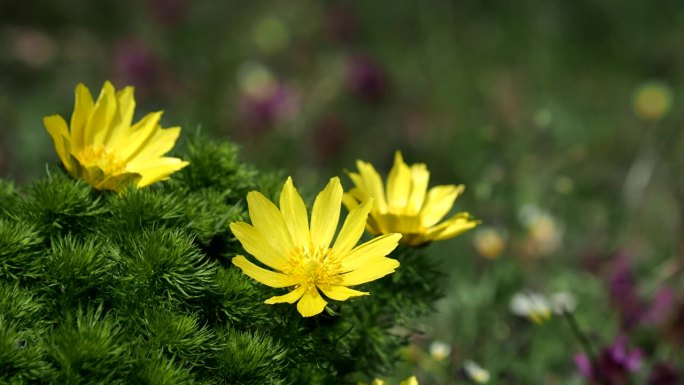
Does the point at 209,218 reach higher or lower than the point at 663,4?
higher

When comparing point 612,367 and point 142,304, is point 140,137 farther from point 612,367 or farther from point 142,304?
point 612,367

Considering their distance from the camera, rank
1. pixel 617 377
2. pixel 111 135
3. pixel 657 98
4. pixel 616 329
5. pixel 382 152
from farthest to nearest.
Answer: pixel 382 152, pixel 657 98, pixel 616 329, pixel 617 377, pixel 111 135

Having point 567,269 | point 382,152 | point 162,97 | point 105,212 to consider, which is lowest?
point 567,269

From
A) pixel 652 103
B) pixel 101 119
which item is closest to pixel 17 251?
pixel 101 119

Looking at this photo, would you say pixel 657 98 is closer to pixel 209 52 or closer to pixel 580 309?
pixel 580 309

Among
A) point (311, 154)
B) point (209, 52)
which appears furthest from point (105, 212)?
point (209, 52)

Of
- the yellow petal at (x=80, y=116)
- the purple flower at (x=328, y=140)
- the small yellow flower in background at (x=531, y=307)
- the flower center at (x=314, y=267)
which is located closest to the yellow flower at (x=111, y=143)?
the yellow petal at (x=80, y=116)

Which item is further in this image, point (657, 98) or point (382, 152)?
point (382, 152)

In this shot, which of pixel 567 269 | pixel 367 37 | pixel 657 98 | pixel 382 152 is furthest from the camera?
pixel 367 37
